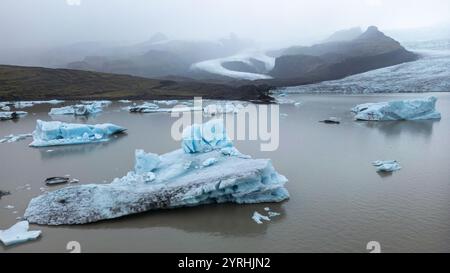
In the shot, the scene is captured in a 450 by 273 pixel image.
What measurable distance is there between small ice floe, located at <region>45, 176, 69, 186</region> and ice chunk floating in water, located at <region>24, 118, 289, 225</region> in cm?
219

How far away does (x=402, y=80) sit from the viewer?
144 feet

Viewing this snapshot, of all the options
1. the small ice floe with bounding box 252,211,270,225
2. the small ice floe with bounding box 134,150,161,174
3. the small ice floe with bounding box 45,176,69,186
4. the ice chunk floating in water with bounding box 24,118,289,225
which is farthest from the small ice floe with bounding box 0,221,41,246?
the small ice floe with bounding box 252,211,270,225

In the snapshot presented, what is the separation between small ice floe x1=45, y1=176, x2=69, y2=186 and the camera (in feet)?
34.9

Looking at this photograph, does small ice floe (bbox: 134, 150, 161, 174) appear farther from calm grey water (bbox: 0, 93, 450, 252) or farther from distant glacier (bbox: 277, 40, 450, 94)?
distant glacier (bbox: 277, 40, 450, 94)

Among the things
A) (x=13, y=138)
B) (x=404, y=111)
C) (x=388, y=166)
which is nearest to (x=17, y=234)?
(x=388, y=166)

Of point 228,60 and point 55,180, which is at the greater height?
point 228,60

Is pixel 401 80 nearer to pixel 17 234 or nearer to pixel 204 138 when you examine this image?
pixel 204 138

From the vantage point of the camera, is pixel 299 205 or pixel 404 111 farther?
pixel 404 111

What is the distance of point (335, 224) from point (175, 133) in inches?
498

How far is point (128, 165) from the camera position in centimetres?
1253

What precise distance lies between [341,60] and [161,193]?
2638 inches

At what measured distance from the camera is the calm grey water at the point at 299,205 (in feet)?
23.0
